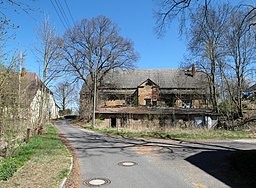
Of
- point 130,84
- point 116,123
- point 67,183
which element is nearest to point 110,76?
point 130,84

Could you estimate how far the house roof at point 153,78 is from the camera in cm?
4907

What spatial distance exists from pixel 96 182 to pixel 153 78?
47.6 meters

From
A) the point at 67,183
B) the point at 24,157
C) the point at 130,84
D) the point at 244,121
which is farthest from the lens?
the point at 130,84

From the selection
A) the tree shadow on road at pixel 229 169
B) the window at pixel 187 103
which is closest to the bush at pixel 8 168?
the tree shadow on road at pixel 229 169

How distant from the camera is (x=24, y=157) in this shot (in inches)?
407

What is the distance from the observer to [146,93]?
162 ft

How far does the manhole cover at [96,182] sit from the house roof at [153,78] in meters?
39.4

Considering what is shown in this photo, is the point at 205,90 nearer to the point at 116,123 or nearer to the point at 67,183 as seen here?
the point at 116,123

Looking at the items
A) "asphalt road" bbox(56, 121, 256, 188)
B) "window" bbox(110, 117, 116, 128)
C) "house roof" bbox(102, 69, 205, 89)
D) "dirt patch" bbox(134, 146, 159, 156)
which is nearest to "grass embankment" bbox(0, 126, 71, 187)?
"asphalt road" bbox(56, 121, 256, 188)

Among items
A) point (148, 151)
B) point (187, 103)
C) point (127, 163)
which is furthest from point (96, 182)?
point (187, 103)

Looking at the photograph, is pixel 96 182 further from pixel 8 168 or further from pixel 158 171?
pixel 8 168

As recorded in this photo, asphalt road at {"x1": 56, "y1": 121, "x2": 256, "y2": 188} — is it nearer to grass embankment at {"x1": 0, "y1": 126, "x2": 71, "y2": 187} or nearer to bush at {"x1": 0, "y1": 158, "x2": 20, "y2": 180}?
grass embankment at {"x1": 0, "y1": 126, "x2": 71, "y2": 187}

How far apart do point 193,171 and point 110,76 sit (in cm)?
4027

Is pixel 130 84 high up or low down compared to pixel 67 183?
up
